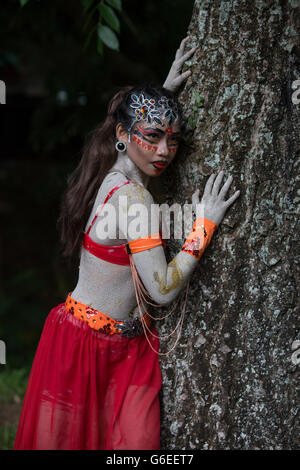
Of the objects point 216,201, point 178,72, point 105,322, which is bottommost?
point 105,322

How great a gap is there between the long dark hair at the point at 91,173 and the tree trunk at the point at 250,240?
12.1 inches

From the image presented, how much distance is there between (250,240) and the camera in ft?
6.75

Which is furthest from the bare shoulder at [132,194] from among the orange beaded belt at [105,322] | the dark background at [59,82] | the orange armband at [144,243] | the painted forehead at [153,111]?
the dark background at [59,82]

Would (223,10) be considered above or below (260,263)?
above

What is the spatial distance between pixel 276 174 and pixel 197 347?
80 cm

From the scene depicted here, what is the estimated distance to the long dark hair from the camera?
224 centimetres

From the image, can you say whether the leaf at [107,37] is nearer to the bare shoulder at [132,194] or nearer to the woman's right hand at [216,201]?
the bare shoulder at [132,194]

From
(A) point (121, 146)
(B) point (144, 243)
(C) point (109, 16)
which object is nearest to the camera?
(B) point (144, 243)

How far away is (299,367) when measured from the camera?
79.6 inches

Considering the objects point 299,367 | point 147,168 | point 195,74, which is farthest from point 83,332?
point 195,74

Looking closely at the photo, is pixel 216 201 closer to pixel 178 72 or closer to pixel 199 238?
pixel 199 238

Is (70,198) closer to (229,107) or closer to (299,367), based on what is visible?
(229,107)

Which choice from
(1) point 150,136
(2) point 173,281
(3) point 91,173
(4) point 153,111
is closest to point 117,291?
(2) point 173,281

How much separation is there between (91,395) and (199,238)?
2.66 ft
